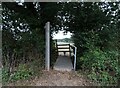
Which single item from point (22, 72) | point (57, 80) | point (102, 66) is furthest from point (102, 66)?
point (22, 72)

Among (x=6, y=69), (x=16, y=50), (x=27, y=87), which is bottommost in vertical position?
(x=27, y=87)

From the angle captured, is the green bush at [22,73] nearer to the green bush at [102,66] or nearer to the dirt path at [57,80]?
the dirt path at [57,80]

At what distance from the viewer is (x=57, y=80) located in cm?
583

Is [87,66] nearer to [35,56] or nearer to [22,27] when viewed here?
[35,56]

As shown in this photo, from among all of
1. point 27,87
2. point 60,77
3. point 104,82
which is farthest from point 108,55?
point 27,87

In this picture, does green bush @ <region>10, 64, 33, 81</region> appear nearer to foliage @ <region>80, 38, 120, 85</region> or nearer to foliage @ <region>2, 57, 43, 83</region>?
foliage @ <region>2, 57, 43, 83</region>

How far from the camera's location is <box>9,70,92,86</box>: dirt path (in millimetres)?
5516

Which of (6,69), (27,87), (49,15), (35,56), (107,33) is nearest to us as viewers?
(27,87)

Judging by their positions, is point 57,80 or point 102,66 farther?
point 102,66

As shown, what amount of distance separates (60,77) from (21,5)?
148 inches

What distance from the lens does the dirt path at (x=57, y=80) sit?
18.1 feet

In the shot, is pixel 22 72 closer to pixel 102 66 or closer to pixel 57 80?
pixel 57 80

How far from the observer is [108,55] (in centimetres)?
643

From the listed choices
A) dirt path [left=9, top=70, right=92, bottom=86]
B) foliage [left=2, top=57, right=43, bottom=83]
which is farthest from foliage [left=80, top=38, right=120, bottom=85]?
foliage [left=2, top=57, right=43, bottom=83]
